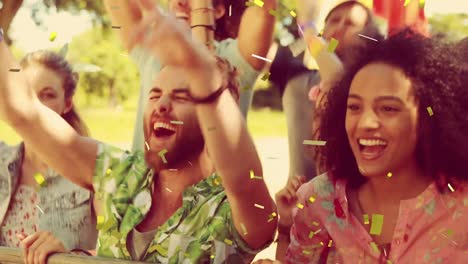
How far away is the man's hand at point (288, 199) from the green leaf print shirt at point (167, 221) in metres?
0.15

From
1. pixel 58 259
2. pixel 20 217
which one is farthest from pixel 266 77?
pixel 20 217

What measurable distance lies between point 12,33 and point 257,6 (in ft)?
3.24

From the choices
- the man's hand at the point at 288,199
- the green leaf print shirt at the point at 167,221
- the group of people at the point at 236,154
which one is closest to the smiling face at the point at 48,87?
the group of people at the point at 236,154

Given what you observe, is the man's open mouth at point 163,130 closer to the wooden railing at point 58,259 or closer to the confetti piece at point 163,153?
the confetti piece at point 163,153

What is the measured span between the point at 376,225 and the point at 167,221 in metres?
0.72

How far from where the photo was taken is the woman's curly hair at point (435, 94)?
2.46 metres

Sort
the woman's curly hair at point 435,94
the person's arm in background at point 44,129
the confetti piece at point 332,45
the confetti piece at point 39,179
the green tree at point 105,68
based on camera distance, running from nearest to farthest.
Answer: the woman's curly hair at point 435,94 < the confetti piece at point 332,45 < the green tree at point 105,68 < the person's arm in background at point 44,129 < the confetti piece at point 39,179

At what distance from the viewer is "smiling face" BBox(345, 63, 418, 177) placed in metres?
2.48

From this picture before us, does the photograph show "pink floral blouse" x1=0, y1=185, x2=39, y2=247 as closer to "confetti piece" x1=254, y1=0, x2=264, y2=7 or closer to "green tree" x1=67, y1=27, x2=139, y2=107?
"green tree" x1=67, y1=27, x2=139, y2=107

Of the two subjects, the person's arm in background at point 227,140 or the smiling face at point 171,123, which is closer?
the person's arm in background at point 227,140

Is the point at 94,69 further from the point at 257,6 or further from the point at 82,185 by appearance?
the point at 257,6

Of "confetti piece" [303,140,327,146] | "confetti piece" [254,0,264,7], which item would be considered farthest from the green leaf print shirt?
"confetti piece" [254,0,264,7]

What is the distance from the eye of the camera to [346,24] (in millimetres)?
2568

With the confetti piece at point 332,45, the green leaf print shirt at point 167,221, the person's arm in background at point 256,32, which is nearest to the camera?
the confetti piece at point 332,45
